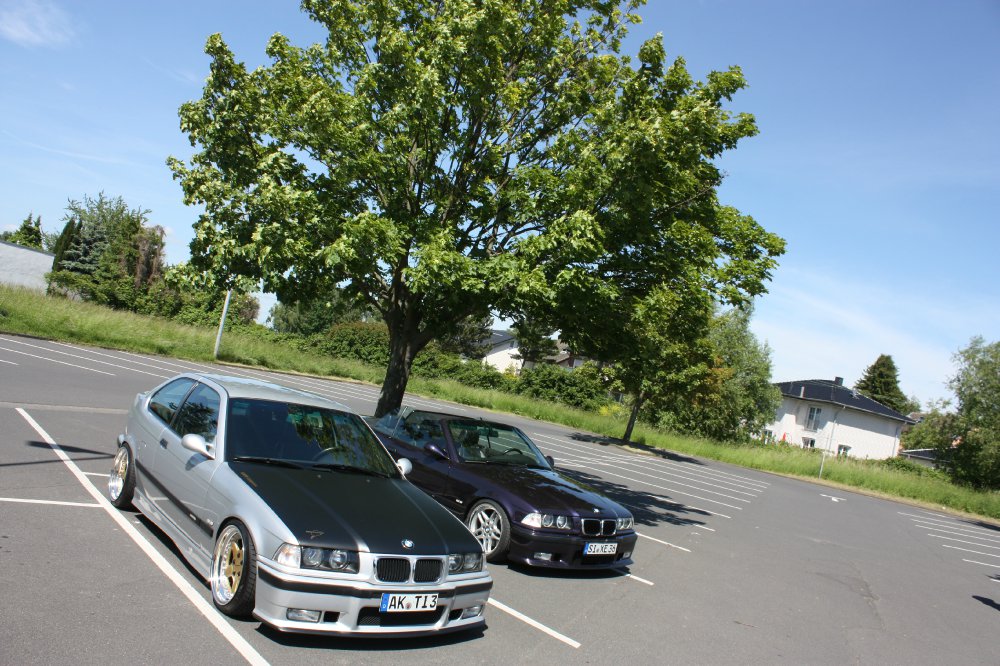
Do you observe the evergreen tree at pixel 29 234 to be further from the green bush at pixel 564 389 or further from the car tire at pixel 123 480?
the car tire at pixel 123 480

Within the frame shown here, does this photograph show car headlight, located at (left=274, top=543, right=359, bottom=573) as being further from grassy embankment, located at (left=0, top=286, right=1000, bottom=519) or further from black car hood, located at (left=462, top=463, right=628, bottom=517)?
grassy embankment, located at (left=0, top=286, right=1000, bottom=519)

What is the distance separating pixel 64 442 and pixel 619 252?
775 centimetres

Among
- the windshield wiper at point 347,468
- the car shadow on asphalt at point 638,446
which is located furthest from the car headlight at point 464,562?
the car shadow on asphalt at point 638,446

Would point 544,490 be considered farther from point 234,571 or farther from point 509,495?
point 234,571

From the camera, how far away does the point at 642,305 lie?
346 inches

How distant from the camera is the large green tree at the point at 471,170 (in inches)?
332

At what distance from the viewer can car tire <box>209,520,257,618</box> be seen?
4168mm

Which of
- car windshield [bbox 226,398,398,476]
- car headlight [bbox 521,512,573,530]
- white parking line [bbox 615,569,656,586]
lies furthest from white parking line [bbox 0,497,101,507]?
white parking line [bbox 615,569,656,586]

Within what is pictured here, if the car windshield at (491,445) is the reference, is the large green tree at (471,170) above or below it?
above

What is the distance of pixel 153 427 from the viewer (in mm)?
6055

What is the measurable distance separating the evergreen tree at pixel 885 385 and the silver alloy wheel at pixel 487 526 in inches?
3738

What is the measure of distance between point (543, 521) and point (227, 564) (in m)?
3.10

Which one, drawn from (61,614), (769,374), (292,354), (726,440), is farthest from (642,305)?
(769,374)

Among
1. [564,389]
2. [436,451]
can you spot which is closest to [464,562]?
[436,451]
